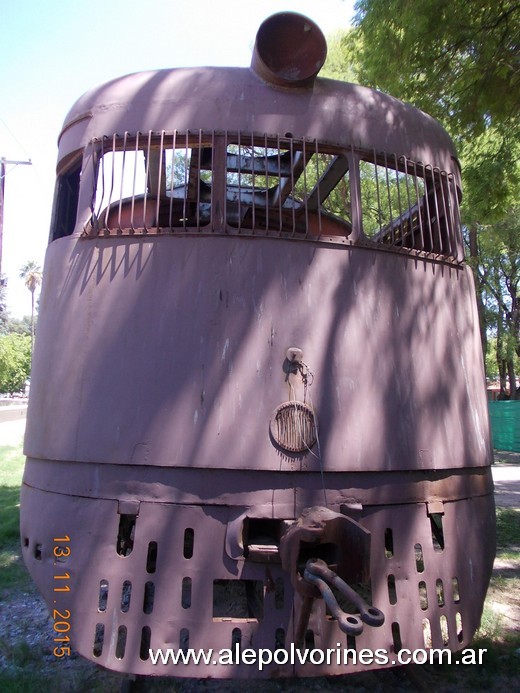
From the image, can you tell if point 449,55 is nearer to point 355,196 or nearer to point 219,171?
point 355,196

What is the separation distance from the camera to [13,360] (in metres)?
40.7

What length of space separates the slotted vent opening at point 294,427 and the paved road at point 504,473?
7.20 metres

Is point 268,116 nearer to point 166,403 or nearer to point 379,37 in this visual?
point 166,403

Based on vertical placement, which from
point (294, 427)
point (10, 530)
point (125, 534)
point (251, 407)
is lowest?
point (10, 530)

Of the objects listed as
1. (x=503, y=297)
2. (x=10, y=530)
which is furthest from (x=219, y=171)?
(x=503, y=297)

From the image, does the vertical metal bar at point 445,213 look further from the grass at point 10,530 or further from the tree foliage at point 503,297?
the tree foliage at point 503,297

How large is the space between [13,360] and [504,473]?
36.1 m

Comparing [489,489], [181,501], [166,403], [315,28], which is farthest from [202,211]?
[489,489]

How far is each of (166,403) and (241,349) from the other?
0.47 metres

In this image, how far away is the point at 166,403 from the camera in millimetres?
2871

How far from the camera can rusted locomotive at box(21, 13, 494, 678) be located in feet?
8.70

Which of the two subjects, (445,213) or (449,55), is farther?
(449,55)

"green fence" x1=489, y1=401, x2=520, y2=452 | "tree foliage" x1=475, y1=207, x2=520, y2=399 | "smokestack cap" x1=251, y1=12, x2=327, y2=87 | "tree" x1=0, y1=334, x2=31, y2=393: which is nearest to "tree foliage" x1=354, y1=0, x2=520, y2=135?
"smokestack cap" x1=251, y1=12, x2=327, y2=87

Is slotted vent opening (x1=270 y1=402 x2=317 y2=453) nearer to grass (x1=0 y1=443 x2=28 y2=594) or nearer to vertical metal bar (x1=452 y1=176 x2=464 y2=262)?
vertical metal bar (x1=452 y1=176 x2=464 y2=262)
